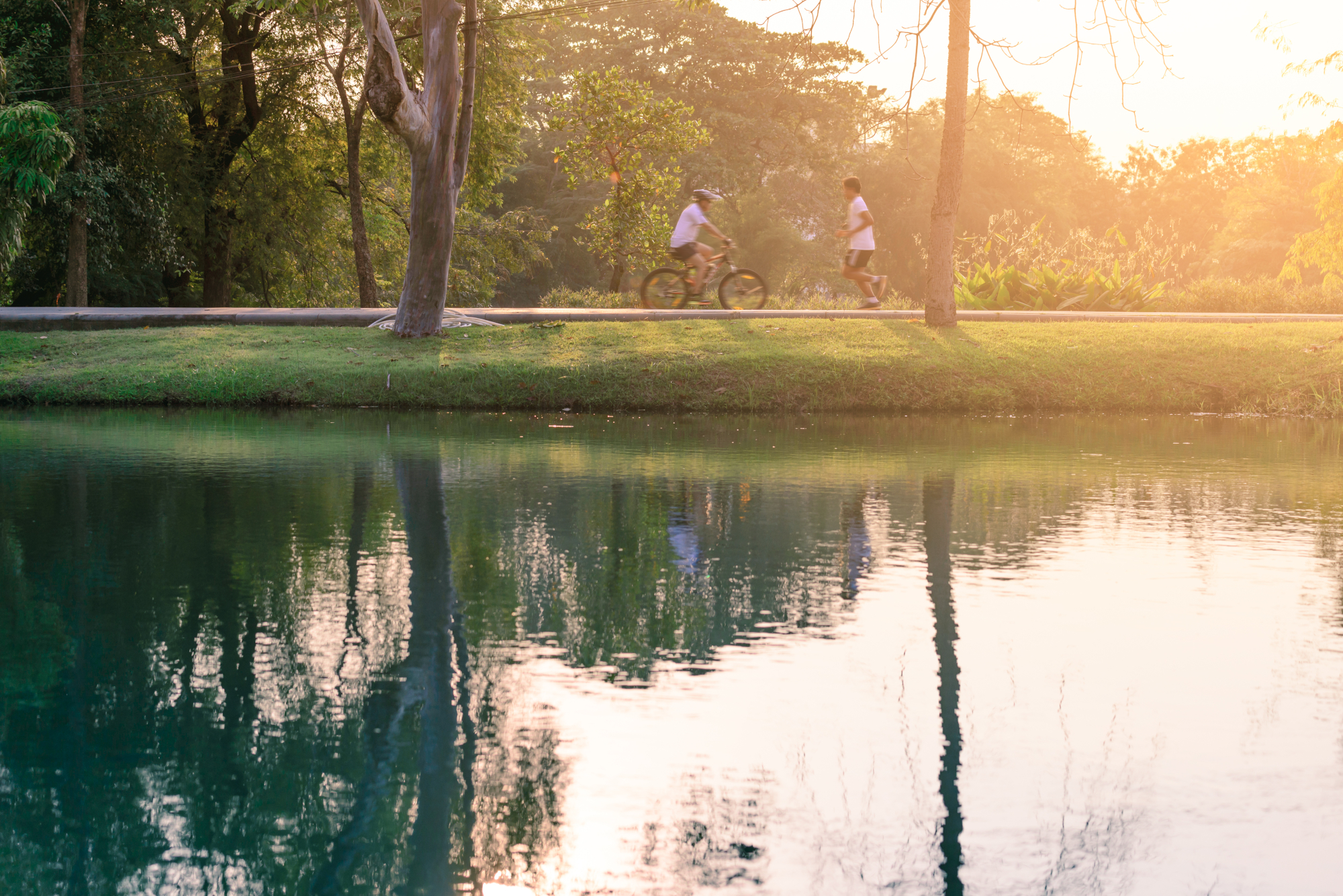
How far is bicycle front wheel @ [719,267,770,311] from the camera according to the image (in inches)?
917

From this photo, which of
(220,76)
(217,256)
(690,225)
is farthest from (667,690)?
(217,256)

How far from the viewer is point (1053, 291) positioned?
26.2 meters

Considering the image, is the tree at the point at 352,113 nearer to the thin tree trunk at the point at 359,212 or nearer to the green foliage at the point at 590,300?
the thin tree trunk at the point at 359,212

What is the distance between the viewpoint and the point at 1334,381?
733 inches

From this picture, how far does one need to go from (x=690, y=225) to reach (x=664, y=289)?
214 cm

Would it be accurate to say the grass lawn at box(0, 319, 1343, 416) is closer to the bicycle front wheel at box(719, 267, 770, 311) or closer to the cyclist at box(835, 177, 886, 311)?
the cyclist at box(835, 177, 886, 311)

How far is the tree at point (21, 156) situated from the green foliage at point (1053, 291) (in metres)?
17.4

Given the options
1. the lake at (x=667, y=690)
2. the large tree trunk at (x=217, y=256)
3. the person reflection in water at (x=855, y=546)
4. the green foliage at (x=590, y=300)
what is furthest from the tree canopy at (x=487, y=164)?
the lake at (x=667, y=690)

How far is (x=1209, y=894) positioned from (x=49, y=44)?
108 feet

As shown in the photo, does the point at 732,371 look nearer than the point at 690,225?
Yes

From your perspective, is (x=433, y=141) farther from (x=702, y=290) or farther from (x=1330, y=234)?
(x=1330, y=234)

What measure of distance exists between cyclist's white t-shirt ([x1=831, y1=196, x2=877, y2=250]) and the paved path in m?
1.35

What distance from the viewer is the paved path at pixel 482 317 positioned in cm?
2319

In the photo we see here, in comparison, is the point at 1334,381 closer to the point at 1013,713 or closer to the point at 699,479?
the point at 699,479
